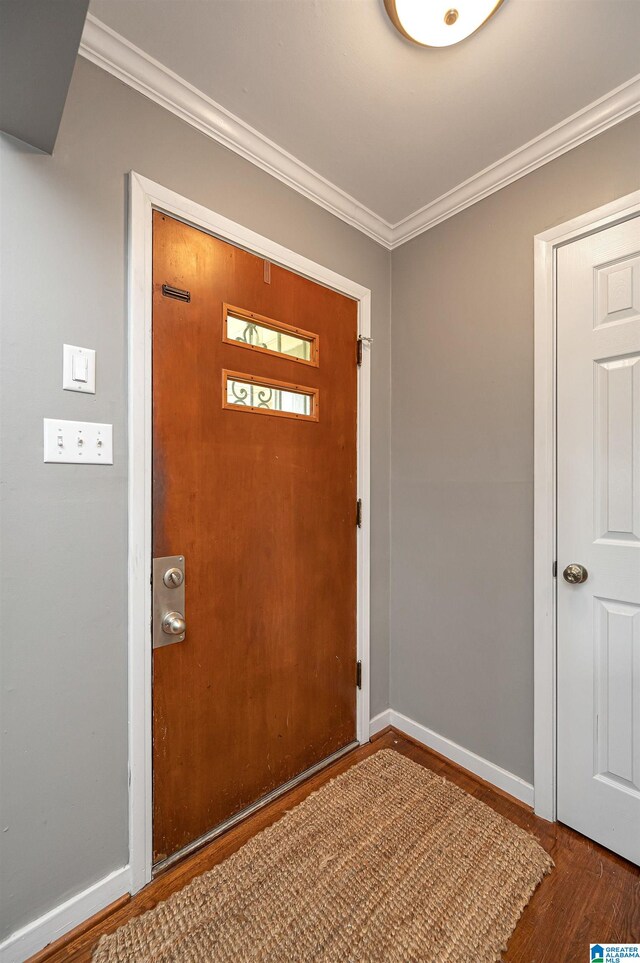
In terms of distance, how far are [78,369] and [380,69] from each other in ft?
4.29

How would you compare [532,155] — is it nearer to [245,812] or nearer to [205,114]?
[205,114]

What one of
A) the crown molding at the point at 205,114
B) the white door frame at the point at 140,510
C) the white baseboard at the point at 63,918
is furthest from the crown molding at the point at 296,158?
the white baseboard at the point at 63,918

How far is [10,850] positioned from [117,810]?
10.5 inches

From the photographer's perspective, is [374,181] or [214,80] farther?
[374,181]

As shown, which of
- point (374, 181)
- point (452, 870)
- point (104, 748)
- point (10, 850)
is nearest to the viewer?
point (10, 850)

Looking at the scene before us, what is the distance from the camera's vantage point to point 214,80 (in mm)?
1345

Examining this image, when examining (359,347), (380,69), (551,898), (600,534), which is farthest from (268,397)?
(551,898)

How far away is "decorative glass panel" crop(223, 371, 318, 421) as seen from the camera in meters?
1.53

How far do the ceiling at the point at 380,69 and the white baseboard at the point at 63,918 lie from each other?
2464mm

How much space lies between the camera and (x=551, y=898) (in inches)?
50.1

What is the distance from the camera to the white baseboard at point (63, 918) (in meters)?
1.09

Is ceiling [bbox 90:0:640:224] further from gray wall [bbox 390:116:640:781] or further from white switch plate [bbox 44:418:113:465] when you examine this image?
white switch plate [bbox 44:418:113:465]

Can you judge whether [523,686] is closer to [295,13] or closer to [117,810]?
[117,810]

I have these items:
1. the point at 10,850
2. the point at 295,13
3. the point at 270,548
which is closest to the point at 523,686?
the point at 270,548
